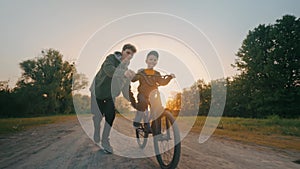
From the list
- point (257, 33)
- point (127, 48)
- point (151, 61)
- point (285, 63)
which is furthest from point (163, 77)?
point (257, 33)

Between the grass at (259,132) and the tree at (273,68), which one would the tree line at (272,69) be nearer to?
the tree at (273,68)

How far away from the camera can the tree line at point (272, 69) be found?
32.0 metres

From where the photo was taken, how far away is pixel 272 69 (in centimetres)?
3225

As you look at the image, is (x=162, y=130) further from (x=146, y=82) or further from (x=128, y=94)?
(x=128, y=94)

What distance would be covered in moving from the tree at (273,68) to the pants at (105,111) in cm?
3201

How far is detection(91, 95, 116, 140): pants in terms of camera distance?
197 inches

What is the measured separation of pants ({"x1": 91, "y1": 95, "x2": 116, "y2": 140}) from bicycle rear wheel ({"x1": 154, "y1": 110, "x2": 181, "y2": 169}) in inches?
56.8

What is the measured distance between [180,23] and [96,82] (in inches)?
82.8

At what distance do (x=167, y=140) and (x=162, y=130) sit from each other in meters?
0.19

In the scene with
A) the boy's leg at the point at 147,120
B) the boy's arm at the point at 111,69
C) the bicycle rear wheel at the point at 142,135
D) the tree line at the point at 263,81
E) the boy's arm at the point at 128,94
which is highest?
the tree line at the point at 263,81

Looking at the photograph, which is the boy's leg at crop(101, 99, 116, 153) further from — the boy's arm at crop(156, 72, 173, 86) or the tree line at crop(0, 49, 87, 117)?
the tree line at crop(0, 49, 87, 117)

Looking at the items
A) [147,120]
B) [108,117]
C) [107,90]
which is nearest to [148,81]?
[147,120]

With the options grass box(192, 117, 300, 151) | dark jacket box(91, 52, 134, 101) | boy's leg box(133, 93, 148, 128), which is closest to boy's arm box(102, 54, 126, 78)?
dark jacket box(91, 52, 134, 101)

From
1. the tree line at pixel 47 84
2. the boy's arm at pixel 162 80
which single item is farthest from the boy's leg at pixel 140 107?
the tree line at pixel 47 84
